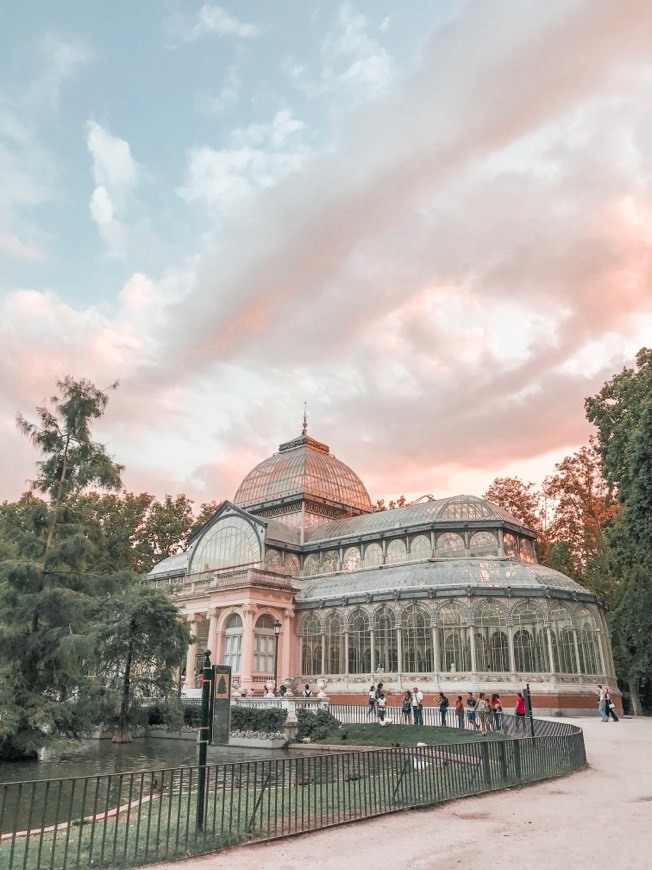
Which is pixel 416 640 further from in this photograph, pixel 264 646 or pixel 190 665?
pixel 190 665

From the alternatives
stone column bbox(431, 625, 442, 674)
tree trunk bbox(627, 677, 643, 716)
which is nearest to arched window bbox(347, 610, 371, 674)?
stone column bbox(431, 625, 442, 674)

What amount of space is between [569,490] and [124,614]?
32.6 metres

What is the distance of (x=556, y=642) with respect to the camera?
3472 centimetres

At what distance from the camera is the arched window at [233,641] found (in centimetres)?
4084

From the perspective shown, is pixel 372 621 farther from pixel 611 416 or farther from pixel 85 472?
pixel 85 472

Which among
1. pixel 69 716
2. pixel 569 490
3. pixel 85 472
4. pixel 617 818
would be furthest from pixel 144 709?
pixel 569 490

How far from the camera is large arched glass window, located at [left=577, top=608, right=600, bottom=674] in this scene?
35219 mm

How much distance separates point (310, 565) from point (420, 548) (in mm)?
8548

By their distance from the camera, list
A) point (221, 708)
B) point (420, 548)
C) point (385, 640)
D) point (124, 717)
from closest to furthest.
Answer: point (221, 708), point (124, 717), point (385, 640), point (420, 548)

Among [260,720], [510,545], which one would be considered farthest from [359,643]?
[510,545]

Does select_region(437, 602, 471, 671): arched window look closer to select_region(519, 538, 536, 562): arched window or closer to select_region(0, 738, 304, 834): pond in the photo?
select_region(519, 538, 536, 562): arched window

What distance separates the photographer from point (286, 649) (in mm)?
41844

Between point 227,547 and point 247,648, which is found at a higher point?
point 227,547

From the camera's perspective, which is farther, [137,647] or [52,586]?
[137,647]
